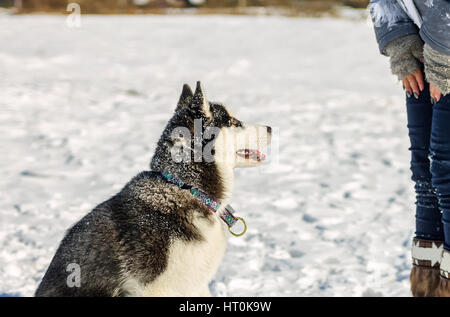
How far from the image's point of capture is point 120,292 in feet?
7.16

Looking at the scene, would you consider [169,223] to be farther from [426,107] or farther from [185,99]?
[426,107]

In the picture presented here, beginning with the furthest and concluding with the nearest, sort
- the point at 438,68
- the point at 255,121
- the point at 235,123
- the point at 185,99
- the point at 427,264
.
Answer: the point at 255,121 → the point at 185,99 → the point at 235,123 → the point at 427,264 → the point at 438,68

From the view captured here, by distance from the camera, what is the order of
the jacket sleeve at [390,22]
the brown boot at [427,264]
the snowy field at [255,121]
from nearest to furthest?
the jacket sleeve at [390,22] → the brown boot at [427,264] → the snowy field at [255,121]

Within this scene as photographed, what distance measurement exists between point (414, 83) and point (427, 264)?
0.92m

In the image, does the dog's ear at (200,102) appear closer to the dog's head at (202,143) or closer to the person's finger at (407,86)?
the dog's head at (202,143)

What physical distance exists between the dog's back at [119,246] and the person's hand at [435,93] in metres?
1.28

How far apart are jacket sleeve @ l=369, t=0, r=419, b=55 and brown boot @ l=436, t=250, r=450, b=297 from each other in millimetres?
1042

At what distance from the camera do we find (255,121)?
7.43 m

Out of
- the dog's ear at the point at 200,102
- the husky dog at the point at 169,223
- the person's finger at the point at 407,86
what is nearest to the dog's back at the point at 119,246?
the husky dog at the point at 169,223

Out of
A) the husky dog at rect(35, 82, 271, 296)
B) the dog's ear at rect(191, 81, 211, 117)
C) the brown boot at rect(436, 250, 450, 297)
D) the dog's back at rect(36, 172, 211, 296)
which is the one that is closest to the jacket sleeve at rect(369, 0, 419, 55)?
the husky dog at rect(35, 82, 271, 296)

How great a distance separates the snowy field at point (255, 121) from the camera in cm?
348

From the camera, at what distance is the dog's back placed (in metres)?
2.15

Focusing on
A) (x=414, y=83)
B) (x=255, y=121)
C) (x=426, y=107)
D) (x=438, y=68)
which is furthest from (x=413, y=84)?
(x=255, y=121)
